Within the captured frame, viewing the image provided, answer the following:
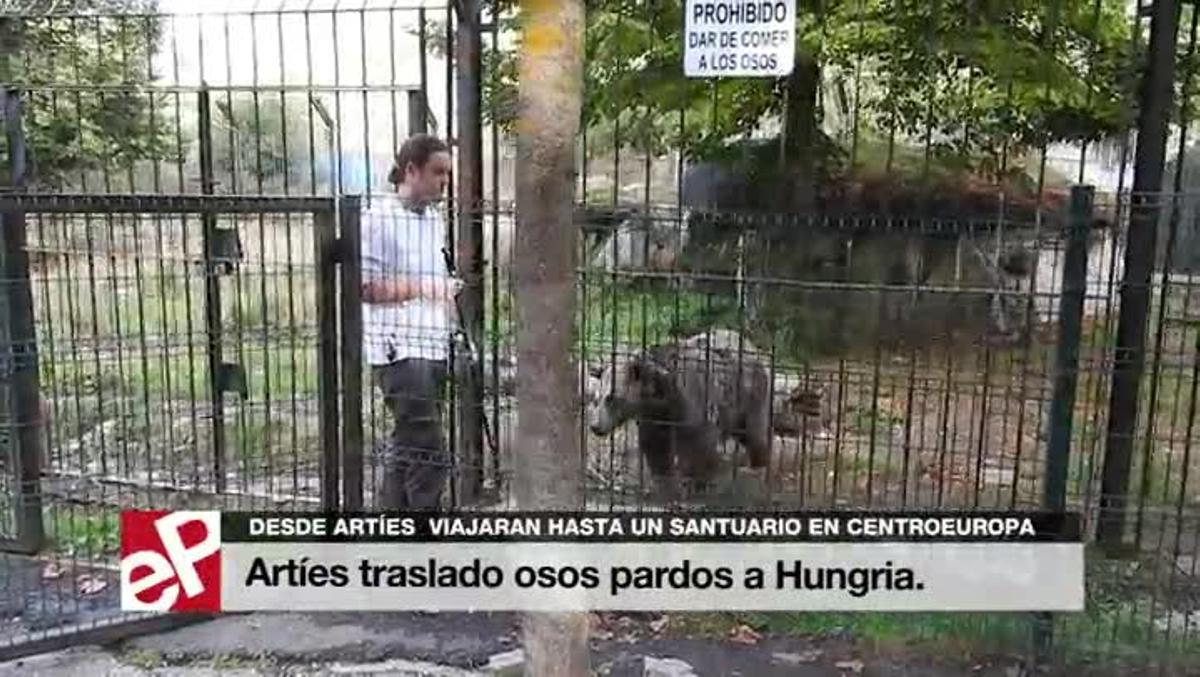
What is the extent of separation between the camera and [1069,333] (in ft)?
10.3

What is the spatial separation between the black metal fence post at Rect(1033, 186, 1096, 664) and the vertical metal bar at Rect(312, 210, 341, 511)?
247 centimetres

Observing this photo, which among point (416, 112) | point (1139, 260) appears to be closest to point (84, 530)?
point (416, 112)

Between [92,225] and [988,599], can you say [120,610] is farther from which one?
[988,599]

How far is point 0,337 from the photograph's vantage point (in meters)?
3.80

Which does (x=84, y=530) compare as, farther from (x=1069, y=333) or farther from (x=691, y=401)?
(x=1069, y=333)

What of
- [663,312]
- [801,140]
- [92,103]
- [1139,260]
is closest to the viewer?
[1139,260]

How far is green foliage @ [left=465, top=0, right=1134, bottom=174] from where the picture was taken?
5.07 m

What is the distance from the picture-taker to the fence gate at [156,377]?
389 cm

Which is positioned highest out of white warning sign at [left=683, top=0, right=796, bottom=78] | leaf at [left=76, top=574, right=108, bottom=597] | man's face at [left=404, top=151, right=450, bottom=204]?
white warning sign at [left=683, top=0, right=796, bottom=78]

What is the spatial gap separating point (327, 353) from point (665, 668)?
167 centimetres

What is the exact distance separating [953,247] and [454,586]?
2801mm

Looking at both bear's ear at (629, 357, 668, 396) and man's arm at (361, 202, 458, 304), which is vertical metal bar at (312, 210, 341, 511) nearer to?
man's arm at (361, 202, 458, 304)

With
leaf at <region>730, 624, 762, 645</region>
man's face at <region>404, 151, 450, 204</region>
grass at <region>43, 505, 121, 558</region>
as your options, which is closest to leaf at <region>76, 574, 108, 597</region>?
grass at <region>43, 505, 121, 558</region>

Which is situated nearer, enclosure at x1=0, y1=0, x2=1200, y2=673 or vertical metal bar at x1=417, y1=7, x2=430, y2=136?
enclosure at x1=0, y1=0, x2=1200, y2=673
